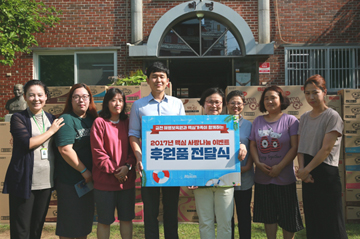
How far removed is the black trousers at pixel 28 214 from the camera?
263 centimetres

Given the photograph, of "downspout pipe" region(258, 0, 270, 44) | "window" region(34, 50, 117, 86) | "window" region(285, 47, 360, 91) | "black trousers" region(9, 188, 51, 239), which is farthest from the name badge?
"window" region(285, 47, 360, 91)

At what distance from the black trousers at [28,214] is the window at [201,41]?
5.73m

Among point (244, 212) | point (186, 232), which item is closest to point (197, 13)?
point (186, 232)

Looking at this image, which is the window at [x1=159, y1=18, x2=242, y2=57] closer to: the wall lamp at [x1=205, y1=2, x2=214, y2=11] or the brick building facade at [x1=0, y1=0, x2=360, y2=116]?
the brick building facade at [x1=0, y1=0, x2=360, y2=116]

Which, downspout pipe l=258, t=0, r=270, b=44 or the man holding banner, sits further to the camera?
downspout pipe l=258, t=0, r=270, b=44

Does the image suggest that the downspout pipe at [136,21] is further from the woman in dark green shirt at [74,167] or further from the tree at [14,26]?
the woman in dark green shirt at [74,167]

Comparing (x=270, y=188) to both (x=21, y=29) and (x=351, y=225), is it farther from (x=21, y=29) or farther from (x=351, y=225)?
(x=21, y=29)

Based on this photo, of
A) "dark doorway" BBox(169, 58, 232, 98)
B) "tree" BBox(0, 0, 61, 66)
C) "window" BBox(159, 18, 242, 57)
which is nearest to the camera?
"tree" BBox(0, 0, 61, 66)

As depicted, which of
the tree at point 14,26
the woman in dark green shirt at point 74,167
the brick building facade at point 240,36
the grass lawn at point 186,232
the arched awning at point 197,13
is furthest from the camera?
the brick building facade at point 240,36

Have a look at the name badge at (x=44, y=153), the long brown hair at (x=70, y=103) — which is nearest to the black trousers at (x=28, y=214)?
the name badge at (x=44, y=153)

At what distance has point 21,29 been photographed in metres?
5.80

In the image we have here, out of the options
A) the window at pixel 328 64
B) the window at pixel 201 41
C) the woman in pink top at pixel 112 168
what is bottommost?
the woman in pink top at pixel 112 168

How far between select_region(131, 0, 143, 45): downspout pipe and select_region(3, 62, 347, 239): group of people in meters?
5.03

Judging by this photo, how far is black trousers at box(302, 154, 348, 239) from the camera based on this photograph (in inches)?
104
